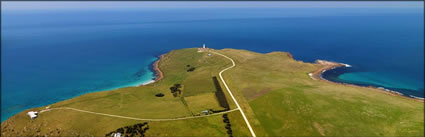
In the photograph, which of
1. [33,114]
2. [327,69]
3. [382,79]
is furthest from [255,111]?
[382,79]

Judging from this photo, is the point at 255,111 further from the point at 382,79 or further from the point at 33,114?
the point at 382,79

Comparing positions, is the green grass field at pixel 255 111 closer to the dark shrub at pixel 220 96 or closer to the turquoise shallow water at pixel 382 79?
the dark shrub at pixel 220 96

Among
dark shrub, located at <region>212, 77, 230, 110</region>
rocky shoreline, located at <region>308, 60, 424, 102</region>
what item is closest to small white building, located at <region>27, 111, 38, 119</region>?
dark shrub, located at <region>212, 77, 230, 110</region>

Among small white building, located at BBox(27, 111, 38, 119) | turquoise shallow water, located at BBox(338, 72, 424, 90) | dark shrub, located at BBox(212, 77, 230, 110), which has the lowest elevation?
small white building, located at BBox(27, 111, 38, 119)

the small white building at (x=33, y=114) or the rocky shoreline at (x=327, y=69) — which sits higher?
the rocky shoreline at (x=327, y=69)

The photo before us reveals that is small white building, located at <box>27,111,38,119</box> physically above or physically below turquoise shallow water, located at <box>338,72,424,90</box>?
below

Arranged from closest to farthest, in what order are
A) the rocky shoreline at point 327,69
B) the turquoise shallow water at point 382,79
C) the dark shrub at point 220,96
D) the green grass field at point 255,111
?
1. the green grass field at point 255,111
2. the dark shrub at point 220,96
3. the rocky shoreline at point 327,69
4. the turquoise shallow water at point 382,79

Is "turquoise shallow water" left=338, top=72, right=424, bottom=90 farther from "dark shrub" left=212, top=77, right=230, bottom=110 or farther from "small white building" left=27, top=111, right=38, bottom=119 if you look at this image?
"small white building" left=27, top=111, right=38, bottom=119

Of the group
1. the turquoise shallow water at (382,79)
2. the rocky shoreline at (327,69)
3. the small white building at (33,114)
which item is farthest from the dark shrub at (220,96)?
the turquoise shallow water at (382,79)

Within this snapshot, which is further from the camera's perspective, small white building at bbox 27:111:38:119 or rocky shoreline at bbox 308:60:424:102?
rocky shoreline at bbox 308:60:424:102

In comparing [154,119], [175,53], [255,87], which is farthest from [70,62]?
[255,87]
